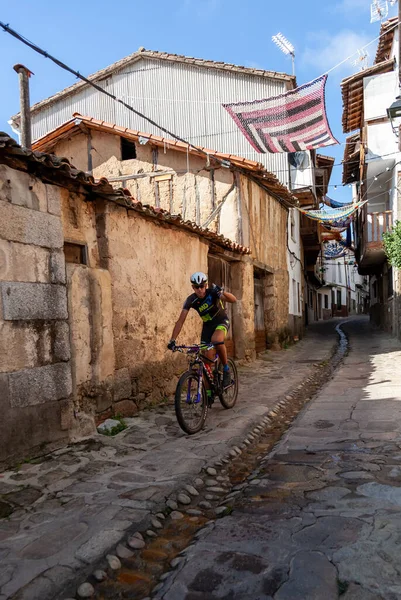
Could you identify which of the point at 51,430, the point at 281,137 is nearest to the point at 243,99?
the point at 281,137

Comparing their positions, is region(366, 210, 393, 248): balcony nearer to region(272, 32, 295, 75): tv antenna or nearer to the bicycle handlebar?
region(272, 32, 295, 75): tv antenna

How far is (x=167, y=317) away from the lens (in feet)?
22.9

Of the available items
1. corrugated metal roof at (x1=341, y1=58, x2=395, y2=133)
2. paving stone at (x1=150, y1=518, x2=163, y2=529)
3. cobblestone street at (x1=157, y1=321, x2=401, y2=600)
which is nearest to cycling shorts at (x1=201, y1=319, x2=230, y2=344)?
cobblestone street at (x1=157, y1=321, x2=401, y2=600)

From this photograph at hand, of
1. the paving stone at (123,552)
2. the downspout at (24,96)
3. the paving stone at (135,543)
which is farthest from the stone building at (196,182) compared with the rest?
the paving stone at (123,552)

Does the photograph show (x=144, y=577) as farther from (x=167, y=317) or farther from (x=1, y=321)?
(x=167, y=317)

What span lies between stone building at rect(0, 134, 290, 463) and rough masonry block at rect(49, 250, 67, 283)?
1 centimetres

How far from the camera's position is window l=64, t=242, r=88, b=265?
16.6 feet

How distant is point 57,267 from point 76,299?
1.50 feet

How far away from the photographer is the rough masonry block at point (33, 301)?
13.2ft

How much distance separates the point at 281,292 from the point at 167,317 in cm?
897

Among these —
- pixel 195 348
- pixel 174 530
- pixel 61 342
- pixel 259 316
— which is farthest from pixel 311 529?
pixel 259 316

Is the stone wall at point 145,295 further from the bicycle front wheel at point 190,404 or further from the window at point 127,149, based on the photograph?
the window at point 127,149

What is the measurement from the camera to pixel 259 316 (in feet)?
45.4

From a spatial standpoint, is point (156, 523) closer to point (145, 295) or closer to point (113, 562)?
point (113, 562)
